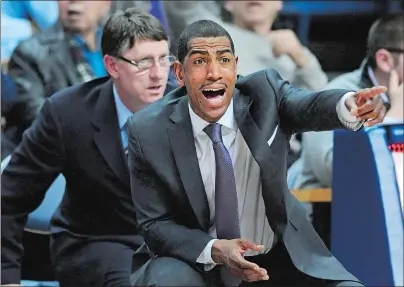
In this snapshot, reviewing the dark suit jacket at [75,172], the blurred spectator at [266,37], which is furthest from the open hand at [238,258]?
the blurred spectator at [266,37]

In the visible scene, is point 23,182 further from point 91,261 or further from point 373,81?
point 373,81

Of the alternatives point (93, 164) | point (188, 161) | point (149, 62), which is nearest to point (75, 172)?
point (93, 164)

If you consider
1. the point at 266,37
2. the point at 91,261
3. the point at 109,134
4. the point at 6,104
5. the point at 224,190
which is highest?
the point at 266,37

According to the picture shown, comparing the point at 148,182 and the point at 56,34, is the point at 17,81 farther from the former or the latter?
the point at 148,182

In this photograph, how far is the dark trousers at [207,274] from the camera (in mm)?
1266

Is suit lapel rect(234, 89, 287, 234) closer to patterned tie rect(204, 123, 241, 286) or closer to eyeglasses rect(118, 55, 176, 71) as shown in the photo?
patterned tie rect(204, 123, 241, 286)

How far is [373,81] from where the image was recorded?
70.6 inches

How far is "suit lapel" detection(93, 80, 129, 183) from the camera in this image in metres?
1.57

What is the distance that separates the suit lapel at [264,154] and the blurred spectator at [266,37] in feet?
1.65

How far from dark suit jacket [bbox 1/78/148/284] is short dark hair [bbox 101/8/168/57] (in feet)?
0.38

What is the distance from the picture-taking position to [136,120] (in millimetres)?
1349

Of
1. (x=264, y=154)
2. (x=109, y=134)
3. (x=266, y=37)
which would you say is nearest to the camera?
(x=264, y=154)

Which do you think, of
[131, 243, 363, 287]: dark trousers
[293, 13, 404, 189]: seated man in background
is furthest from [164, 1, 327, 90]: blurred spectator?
[131, 243, 363, 287]: dark trousers

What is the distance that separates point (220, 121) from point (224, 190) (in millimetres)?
97
